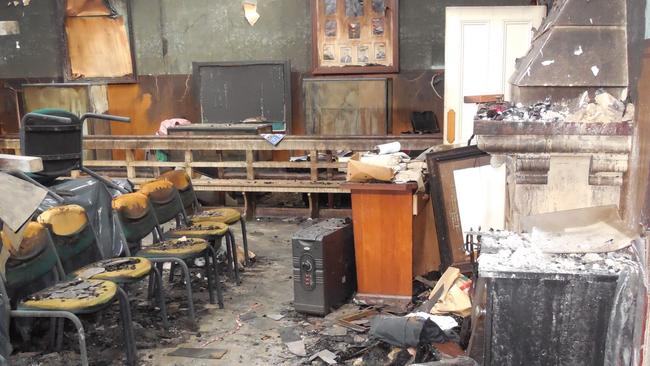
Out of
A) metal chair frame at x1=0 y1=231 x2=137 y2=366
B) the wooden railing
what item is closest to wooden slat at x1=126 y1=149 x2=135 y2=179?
the wooden railing

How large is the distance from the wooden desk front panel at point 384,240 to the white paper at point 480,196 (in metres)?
0.50

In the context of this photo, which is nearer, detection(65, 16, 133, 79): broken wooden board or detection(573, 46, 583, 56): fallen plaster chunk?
detection(573, 46, 583, 56): fallen plaster chunk

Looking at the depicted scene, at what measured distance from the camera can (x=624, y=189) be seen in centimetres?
287

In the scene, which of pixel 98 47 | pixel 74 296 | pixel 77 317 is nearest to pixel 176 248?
pixel 74 296

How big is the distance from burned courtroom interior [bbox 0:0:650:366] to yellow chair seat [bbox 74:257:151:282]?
2 centimetres

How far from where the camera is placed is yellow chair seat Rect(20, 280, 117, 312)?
3.18 metres

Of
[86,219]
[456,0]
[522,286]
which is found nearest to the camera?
[522,286]

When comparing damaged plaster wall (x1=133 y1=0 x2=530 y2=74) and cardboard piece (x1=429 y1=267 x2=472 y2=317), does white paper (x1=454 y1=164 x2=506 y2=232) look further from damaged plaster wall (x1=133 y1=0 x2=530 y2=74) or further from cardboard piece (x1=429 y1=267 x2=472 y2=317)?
damaged plaster wall (x1=133 y1=0 x2=530 y2=74)

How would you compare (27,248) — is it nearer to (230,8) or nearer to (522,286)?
(522,286)

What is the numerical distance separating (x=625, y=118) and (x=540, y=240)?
80 cm

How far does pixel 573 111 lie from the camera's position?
3029 millimetres

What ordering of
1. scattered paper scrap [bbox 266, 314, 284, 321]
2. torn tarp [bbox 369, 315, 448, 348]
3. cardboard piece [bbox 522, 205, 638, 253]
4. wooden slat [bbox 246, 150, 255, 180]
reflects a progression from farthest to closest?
wooden slat [bbox 246, 150, 255, 180]
scattered paper scrap [bbox 266, 314, 284, 321]
torn tarp [bbox 369, 315, 448, 348]
cardboard piece [bbox 522, 205, 638, 253]

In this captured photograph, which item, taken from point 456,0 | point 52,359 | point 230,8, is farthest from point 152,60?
point 52,359

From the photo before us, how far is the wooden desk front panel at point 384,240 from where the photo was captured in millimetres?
4418
